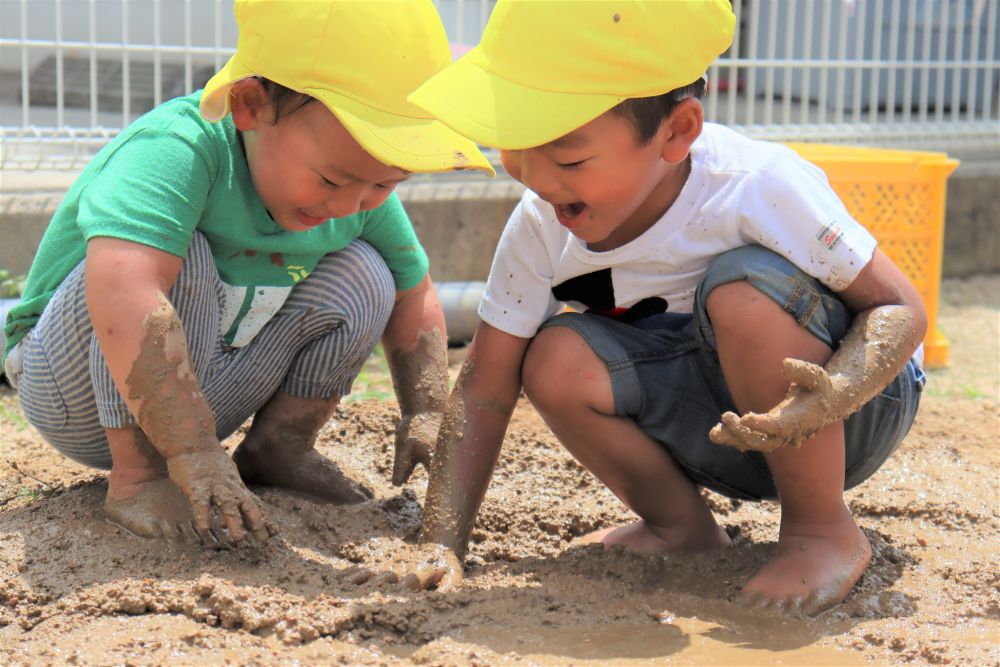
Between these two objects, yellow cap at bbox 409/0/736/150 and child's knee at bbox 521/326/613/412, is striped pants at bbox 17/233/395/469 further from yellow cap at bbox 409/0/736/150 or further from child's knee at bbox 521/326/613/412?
yellow cap at bbox 409/0/736/150

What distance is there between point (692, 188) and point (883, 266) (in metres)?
0.34

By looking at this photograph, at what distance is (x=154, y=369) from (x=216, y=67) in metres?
2.24

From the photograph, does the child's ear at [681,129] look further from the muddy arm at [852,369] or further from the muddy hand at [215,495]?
the muddy hand at [215,495]

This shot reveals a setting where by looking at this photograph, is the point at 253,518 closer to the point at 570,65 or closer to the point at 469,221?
the point at 570,65

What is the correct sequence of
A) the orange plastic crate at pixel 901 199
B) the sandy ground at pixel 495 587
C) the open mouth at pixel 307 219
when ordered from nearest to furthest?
the sandy ground at pixel 495 587, the open mouth at pixel 307 219, the orange plastic crate at pixel 901 199

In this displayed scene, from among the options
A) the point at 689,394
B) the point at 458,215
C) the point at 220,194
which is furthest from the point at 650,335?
the point at 458,215

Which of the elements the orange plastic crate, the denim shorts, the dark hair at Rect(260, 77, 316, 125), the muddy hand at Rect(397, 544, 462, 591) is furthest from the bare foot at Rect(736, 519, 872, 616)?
the orange plastic crate

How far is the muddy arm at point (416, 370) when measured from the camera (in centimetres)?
234

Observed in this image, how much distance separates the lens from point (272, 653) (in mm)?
1695

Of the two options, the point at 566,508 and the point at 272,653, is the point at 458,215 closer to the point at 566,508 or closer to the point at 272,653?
the point at 566,508

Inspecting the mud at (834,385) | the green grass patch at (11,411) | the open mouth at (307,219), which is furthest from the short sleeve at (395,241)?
the green grass patch at (11,411)

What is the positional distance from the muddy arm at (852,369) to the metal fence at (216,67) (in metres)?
1.62

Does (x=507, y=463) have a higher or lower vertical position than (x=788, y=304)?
lower

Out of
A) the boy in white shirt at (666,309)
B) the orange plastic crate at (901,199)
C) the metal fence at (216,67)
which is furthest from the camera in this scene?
the metal fence at (216,67)
